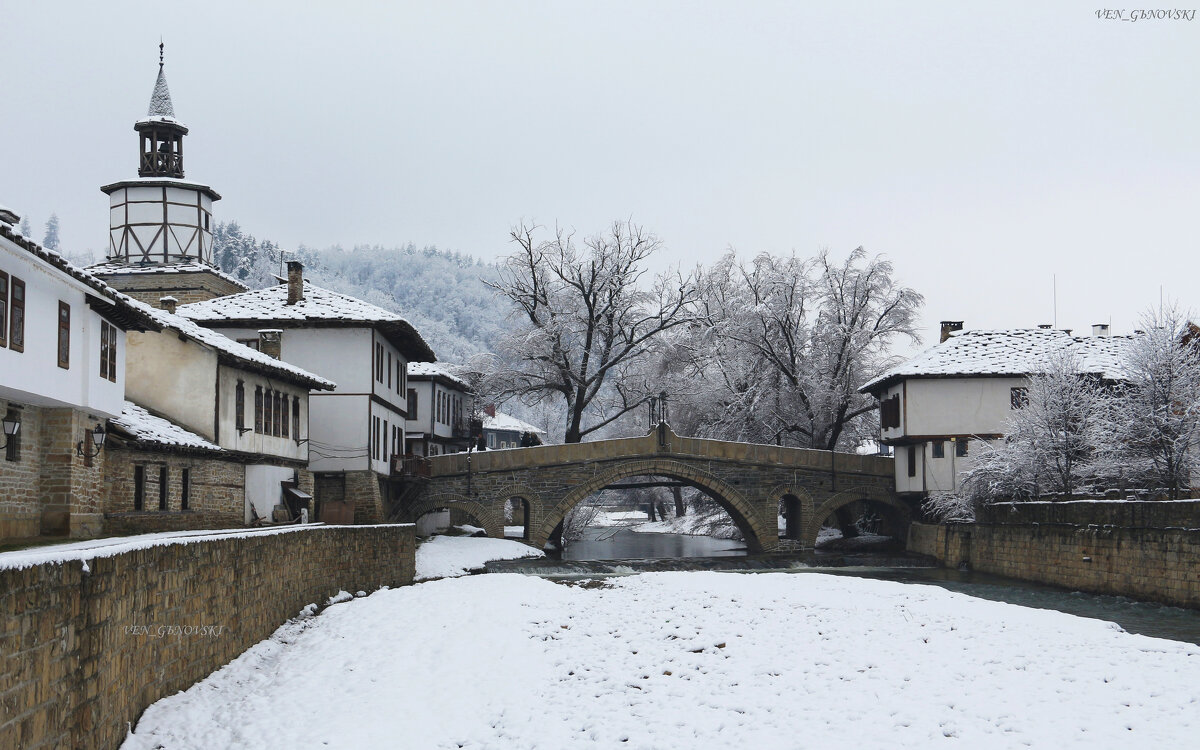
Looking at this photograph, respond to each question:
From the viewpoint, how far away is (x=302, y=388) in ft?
110

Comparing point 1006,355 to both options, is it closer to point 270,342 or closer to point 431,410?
point 431,410

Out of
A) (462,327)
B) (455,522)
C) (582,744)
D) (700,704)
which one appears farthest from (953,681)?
(462,327)

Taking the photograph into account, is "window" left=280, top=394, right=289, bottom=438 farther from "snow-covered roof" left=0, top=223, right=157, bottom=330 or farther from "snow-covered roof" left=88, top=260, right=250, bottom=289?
"snow-covered roof" left=88, top=260, right=250, bottom=289

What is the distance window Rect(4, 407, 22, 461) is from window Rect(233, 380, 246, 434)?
10.1 m

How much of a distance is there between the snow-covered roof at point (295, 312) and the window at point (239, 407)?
26.5 ft

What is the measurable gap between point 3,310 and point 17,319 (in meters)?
0.51

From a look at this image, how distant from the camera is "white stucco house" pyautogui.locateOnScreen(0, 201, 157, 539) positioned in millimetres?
16188

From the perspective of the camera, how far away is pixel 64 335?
1809 centimetres

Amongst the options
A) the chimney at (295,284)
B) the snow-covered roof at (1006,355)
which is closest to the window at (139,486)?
the chimney at (295,284)

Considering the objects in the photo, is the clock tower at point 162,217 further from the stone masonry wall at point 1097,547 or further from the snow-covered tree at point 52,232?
the snow-covered tree at point 52,232

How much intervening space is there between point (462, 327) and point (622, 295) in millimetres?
125497

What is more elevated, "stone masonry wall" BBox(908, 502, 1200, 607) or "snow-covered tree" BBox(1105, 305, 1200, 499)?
"snow-covered tree" BBox(1105, 305, 1200, 499)

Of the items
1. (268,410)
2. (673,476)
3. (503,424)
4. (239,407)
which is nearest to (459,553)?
(268,410)

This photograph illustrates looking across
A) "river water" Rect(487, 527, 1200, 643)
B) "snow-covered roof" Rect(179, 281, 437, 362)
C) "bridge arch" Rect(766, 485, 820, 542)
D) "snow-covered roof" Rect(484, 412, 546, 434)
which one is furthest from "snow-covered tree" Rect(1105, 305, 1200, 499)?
"snow-covered roof" Rect(484, 412, 546, 434)
